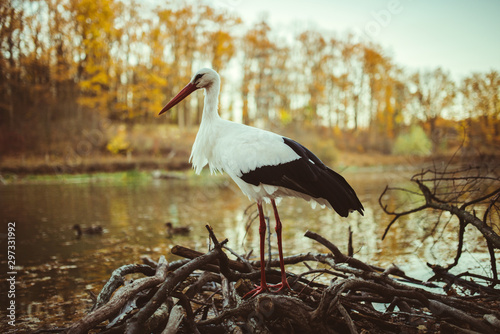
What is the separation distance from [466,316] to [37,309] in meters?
4.29

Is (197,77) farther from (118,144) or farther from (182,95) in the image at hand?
(118,144)

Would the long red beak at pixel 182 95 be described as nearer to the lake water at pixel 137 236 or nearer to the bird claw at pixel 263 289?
the lake water at pixel 137 236

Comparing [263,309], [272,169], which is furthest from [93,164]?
[263,309]

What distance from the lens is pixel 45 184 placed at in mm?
19875

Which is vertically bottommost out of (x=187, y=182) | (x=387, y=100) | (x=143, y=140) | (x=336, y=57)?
(x=187, y=182)

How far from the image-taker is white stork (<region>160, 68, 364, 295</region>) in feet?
11.1

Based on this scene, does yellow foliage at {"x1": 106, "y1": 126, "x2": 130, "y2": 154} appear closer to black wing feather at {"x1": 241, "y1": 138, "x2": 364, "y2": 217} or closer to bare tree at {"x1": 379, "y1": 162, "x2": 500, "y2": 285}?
bare tree at {"x1": 379, "y1": 162, "x2": 500, "y2": 285}

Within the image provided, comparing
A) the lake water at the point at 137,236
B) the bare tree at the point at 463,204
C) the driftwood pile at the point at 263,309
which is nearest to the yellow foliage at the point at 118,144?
the lake water at the point at 137,236

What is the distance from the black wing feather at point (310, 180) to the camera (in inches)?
133

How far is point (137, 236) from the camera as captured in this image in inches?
341

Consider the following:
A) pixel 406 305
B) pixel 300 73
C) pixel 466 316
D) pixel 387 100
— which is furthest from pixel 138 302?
pixel 387 100

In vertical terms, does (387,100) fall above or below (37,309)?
above

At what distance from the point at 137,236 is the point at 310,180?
6.14 metres

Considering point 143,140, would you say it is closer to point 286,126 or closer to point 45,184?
point 45,184
